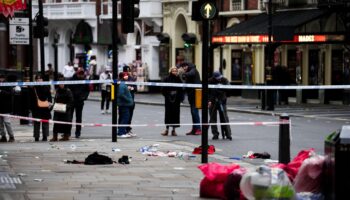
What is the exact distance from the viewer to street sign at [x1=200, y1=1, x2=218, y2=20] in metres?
15.3

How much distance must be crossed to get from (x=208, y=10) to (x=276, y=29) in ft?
65.7

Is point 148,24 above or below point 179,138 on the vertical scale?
above

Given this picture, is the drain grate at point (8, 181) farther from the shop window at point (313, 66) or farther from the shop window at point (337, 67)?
the shop window at point (313, 66)

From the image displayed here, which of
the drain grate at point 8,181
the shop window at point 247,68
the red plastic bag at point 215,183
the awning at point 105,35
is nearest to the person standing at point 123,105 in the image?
the drain grate at point 8,181

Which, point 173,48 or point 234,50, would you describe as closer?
point 234,50

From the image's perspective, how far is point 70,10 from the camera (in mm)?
60094

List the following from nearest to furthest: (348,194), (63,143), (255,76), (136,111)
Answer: (348,194) → (63,143) → (136,111) → (255,76)

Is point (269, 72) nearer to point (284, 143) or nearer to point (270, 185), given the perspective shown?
point (284, 143)

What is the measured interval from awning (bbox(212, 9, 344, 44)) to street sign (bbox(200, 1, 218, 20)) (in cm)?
2000

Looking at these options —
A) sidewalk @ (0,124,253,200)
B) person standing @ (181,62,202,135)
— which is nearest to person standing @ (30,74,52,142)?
sidewalk @ (0,124,253,200)

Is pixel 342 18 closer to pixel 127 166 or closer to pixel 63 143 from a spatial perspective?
pixel 63 143

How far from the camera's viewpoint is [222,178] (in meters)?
11.9

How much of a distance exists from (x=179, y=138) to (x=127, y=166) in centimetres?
728

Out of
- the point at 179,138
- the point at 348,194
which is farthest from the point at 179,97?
the point at 348,194
